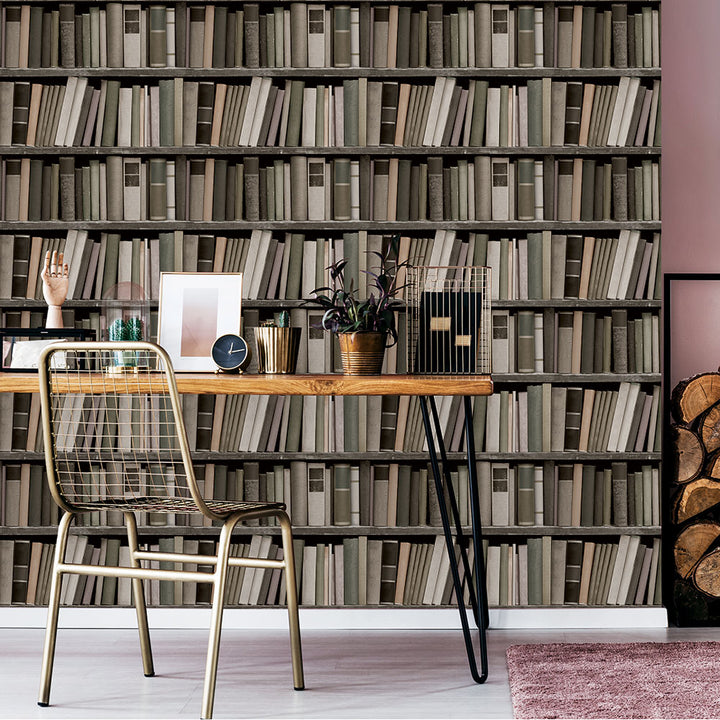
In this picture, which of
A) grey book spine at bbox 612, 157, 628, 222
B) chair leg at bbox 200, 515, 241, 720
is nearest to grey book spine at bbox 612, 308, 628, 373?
grey book spine at bbox 612, 157, 628, 222

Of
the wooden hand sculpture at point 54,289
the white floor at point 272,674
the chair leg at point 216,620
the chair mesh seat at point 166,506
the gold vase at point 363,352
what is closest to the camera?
the chair leg at point 216,620

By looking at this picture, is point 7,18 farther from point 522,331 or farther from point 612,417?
point 612,417

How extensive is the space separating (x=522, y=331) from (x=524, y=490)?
0.55 m

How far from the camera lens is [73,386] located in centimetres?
232

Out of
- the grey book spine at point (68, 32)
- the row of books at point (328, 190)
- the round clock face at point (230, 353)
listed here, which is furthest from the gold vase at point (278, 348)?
the grey book spine at point (68, 32)

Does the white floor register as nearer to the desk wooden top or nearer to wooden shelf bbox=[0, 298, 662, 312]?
the desk wooden top

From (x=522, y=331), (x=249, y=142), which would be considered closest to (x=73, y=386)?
(x=249, y=142)

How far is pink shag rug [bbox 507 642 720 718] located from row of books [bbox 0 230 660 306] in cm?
116

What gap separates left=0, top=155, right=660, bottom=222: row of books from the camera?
3.25m

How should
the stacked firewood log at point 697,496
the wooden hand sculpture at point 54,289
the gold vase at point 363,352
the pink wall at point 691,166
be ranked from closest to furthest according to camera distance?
the gold vase at point 363,352, the wooden hand sculpture at point 54,289, the stacked firewood log at point 697,496, the pink wall at point 691,166

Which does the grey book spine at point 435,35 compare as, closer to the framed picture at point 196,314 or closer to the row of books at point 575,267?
the row of books at point 575,267

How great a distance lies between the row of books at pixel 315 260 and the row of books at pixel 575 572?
858 mm

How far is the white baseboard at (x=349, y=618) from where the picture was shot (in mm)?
3203

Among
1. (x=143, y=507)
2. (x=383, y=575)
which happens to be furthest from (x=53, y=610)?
(x=383, y=575)
